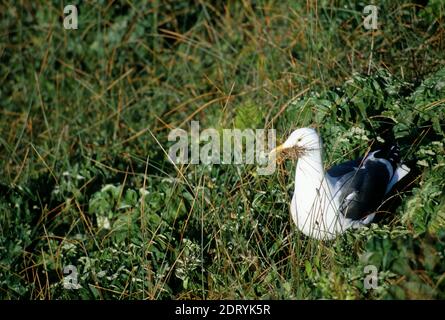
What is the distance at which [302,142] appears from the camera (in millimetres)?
3646

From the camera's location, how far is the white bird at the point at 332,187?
352 cm

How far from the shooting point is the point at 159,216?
392cm

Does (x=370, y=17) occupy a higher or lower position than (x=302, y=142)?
higher

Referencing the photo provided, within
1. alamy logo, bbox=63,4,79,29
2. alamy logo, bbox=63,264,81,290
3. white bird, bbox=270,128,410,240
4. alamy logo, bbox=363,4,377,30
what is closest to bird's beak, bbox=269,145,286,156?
white bird, bbox=270,128,410,240

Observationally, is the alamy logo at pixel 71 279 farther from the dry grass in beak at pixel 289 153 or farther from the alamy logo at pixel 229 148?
the dry grass in beak at pixel 289 153

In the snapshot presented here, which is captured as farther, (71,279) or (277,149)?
(277,149)

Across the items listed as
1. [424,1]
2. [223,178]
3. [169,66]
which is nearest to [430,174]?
[223,178]

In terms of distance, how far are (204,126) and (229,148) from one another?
0.62 meters

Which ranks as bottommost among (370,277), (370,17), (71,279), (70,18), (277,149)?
(71,279)

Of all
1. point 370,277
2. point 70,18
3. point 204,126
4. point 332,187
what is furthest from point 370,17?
point 70,18

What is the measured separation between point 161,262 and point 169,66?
2392mm

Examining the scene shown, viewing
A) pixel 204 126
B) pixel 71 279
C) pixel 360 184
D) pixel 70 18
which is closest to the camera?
pixel 71 279

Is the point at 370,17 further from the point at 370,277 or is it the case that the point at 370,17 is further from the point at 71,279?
the point at 71,279

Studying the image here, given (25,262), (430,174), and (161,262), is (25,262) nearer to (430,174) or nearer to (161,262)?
(161,262)
